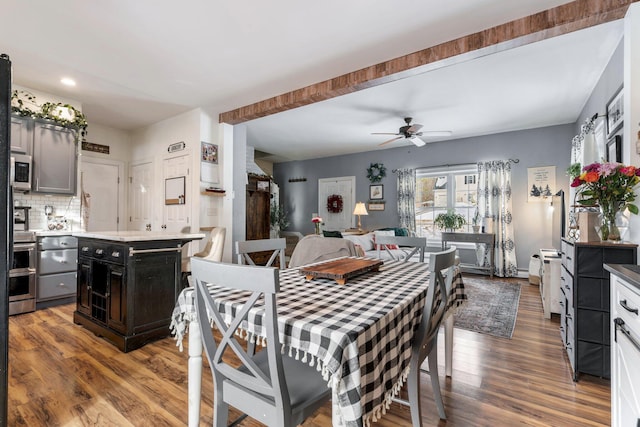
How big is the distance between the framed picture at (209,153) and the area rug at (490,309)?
3933 millimetres

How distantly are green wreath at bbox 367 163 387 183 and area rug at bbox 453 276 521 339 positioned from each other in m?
3.18

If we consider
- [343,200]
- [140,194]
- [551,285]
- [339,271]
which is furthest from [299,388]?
[343,200]

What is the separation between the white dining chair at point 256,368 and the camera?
0.96 meters

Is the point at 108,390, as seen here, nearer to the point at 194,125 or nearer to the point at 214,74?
the point at 214,74

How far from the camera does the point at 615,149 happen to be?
8.81ft

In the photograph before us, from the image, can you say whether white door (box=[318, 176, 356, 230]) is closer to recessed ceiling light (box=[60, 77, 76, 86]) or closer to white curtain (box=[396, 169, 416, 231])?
white curtain (box=[396, 169, 416, 231])

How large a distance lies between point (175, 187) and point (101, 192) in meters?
1.72

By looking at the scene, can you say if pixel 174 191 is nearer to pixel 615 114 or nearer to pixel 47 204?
pixel 47 204

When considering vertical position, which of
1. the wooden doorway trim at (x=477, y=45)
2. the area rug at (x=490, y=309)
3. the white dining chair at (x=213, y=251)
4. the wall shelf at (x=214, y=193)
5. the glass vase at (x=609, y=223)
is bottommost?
the area rug at (x=490, y=309)

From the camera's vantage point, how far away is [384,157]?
24.1ft

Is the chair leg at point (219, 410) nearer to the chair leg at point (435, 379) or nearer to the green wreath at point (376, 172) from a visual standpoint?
the chair leg at point (435, 379)

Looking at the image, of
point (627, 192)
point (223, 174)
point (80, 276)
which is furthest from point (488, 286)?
point (80, 276)

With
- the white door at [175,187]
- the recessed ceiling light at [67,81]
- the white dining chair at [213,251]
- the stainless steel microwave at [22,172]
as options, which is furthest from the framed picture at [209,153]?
the stainless steel microwave at [22,172]

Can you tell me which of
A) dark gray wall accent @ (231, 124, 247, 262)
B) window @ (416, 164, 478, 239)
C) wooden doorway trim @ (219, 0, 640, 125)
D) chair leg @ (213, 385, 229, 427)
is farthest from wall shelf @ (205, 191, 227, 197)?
window @ (416, 164, 478, 239)
